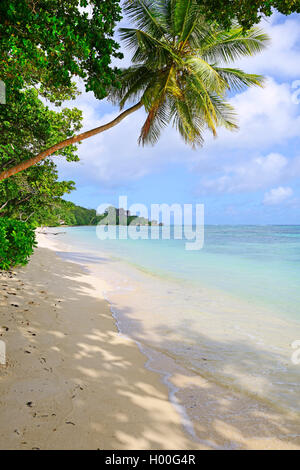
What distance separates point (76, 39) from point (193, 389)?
17.6 ft

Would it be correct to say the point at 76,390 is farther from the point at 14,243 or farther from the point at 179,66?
the point at 179,66

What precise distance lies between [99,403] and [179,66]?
9.12 meters

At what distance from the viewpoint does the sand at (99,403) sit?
223cm

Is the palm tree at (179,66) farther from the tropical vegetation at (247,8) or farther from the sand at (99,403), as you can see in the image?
the sand at (99,403)

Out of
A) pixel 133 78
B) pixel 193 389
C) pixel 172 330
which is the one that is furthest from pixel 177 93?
pixel 193 389

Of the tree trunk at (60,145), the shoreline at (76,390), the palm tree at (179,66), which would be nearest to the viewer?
the shoreline at (76,390)

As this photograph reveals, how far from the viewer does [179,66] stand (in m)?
8.23

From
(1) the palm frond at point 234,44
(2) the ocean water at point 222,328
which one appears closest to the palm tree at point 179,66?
(1) the palm frond at point 234,44

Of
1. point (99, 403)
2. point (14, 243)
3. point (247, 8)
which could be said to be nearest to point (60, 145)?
point (14, 243)

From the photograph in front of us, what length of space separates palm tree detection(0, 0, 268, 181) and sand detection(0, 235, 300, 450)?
5093 mm

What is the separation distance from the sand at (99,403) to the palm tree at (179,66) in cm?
509

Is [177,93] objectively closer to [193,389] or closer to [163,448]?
[193,389]

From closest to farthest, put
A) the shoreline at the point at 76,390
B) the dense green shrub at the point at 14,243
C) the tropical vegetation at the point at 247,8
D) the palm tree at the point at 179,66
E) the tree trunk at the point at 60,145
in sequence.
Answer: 1. the shoreline at the point at 76,390
2. the tropical vegetation at the point at 247,8
3. the dense green shrub at the point at 14,243
4. the tree trunk at the point at 60,145
5. the palm tree at the point at 179,66

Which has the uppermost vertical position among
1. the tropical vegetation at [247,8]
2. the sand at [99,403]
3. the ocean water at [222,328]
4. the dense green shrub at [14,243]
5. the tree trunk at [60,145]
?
the tropical vegetation at [247,8]
